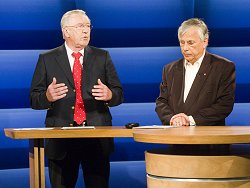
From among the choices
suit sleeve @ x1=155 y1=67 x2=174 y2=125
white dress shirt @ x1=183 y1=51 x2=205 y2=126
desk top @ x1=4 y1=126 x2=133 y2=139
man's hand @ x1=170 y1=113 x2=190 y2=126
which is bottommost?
desk top @ x1=4 y1=126 x2=133 y2=139

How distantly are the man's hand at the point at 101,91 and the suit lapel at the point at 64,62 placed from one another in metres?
0.25

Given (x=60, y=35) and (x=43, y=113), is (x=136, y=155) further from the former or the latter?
(x=60, y=35)

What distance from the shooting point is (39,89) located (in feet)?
12.7

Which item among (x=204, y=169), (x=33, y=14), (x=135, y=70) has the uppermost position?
(x=33, y=14)

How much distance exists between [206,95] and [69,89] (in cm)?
82

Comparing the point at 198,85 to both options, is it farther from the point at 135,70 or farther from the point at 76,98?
the point at 135,70

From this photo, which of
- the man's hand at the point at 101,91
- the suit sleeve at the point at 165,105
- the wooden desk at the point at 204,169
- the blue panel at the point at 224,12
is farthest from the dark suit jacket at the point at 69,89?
the blue panel at the point at 224,12

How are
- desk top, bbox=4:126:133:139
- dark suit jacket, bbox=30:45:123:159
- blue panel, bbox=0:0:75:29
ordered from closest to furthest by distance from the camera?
desk top, bbox=4:126:133:139 < dark suit jacket, bbox=30:45:123:159 < blue panel, bbox=0:0:75:29

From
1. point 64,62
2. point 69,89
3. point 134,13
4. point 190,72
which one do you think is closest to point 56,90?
point 69,89

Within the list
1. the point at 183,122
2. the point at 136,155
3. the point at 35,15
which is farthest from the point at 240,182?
the point at 35,15

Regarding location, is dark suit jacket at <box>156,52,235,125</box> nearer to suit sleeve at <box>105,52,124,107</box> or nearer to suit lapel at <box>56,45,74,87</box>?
suit sleeve at <box>105,52,124,107</box>

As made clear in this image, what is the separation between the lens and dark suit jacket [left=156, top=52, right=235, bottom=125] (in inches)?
147

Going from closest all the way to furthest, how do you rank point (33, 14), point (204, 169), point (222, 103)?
point (204, 169), point (222, 103), point (33, 14)

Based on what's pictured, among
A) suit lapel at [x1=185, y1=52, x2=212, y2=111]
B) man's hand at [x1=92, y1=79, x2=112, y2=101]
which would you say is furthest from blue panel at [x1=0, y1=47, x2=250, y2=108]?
man's hand at [x1=92, y1=79, x2=112, y2=101]
